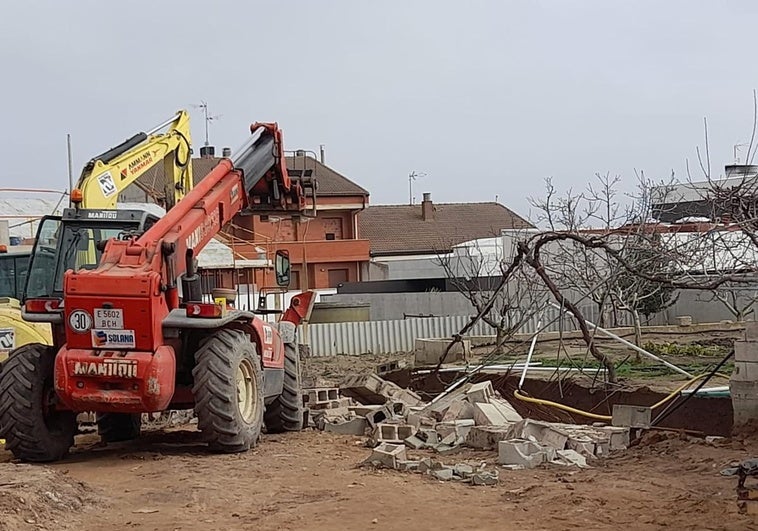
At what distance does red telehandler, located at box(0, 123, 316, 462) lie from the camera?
930 centimetres

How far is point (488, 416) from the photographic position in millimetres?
11719

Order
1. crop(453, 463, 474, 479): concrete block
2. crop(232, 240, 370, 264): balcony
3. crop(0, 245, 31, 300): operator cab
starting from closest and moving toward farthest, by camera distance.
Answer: crop(453, 463, 474, 479): concrete block < crop(0, 245, 31, 300): operator cab < crop(232, 240, 370, 264): balcony

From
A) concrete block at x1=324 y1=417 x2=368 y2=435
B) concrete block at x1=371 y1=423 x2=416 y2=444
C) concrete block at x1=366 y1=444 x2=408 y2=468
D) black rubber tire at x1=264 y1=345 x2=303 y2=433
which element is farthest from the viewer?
concrete block at x1=324 y1=417 x2=368 y2=435

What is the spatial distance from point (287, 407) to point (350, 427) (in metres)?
0.91

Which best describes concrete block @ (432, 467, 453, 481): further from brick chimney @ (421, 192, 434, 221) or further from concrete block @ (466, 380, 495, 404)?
brick chimney @ (421, 192, 434, 221)

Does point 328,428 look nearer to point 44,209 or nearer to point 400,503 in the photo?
point 400,503

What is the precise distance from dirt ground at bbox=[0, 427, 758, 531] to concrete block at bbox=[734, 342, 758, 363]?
2.73ft

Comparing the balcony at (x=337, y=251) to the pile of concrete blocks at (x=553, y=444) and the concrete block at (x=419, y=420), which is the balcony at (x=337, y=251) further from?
the pile of concrete blocks at (x=553, y=444)

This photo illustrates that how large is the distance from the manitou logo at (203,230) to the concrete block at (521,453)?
12.5ft

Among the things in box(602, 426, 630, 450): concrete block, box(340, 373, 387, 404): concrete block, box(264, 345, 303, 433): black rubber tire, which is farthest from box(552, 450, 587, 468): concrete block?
box(340, 373, 387, 404): concrete block

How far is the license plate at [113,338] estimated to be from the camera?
9.34 m

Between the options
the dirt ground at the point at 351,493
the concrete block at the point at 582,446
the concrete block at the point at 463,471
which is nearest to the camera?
the dirt ground at the point at 351,493

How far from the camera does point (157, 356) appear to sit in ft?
30.6

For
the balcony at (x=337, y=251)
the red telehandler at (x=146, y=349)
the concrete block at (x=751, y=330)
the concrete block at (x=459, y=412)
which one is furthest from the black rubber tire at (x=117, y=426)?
the balcony at (x=337, y=251)
